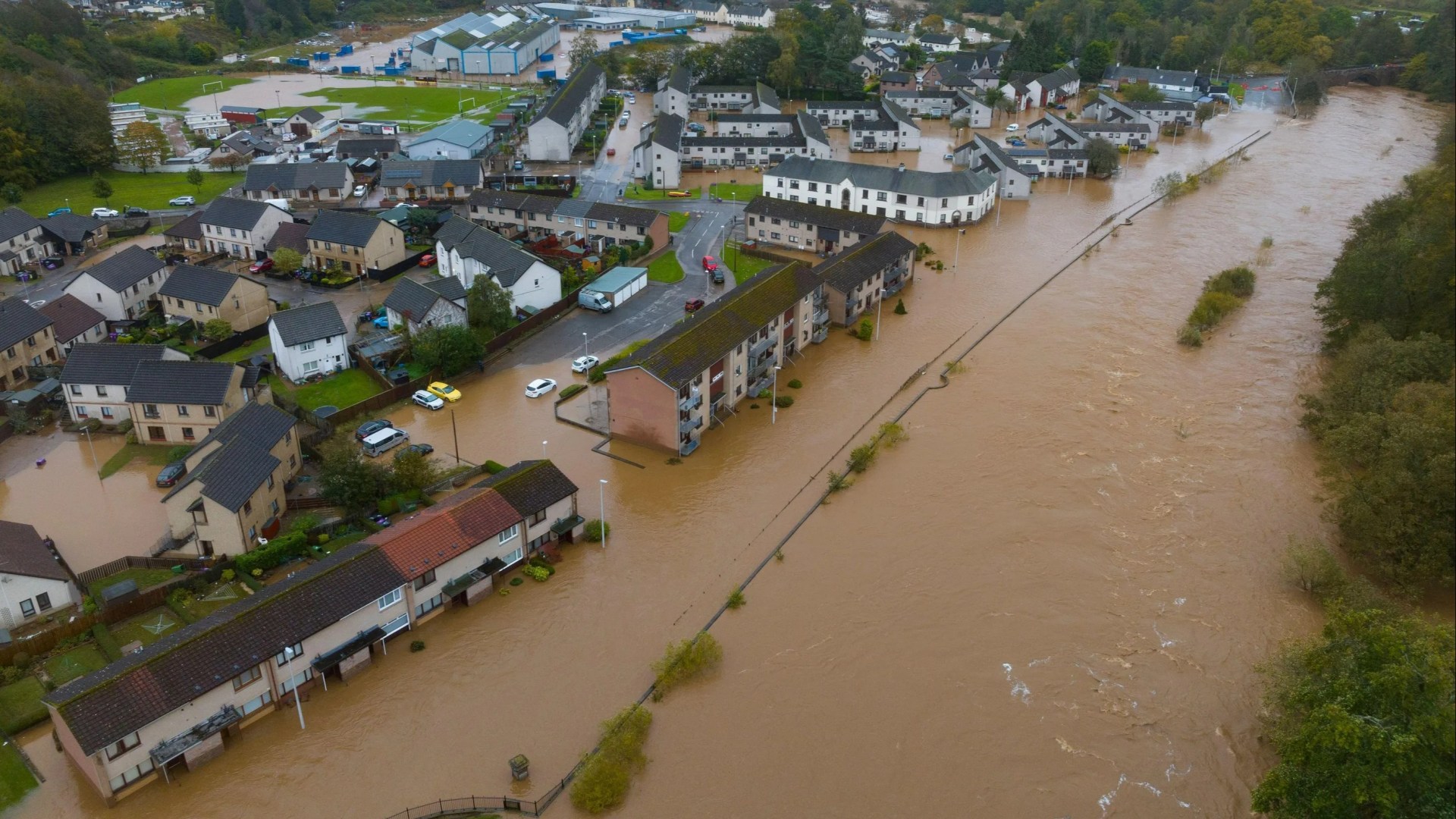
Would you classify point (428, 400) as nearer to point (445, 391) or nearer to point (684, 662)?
point (445, 391)

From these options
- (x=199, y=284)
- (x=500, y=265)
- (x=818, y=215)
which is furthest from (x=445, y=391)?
(x=818, y=215)

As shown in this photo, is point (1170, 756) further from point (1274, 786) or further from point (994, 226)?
point (994, 226)

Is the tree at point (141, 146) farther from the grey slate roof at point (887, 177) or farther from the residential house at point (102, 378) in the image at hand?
the grey slate roof at point (887, 177)

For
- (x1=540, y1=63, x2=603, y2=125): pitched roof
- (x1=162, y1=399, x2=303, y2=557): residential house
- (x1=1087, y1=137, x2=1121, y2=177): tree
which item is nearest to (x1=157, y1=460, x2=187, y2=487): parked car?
(x1=162, y1=399, x2=303, y2=557): residential house

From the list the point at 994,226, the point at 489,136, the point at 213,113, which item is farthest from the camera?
the point at 213,113

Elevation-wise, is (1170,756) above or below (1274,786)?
below

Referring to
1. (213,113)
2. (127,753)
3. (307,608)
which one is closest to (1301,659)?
(307,608)

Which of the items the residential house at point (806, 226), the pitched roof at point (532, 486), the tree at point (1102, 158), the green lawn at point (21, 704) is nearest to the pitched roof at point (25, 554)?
the green lawn at point (21, 704)

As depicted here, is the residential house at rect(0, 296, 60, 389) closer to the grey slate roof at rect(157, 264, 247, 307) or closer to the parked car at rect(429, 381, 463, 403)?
the grey slate roof at rect(157, 264, 247, 307)
